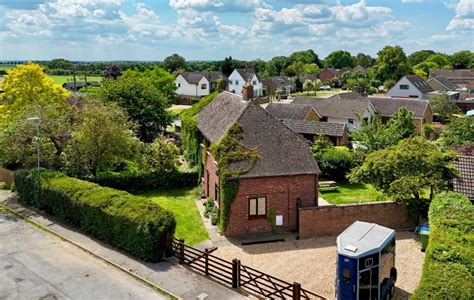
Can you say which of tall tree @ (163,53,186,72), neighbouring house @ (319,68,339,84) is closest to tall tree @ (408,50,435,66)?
neighbouring house @ (319,68,339,84)

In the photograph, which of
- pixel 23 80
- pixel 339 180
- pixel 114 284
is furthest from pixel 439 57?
pixel 114 284

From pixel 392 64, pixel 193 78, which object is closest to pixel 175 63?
pixel 193 78

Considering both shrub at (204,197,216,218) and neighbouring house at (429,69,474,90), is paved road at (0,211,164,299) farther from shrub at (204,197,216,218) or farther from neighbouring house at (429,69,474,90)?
neighbouring house at (429,69,474,90)

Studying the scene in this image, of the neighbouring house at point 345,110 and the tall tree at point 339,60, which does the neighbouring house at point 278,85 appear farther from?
the tall tree at point 339,60

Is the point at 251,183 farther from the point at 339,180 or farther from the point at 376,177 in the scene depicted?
the point at 339,180

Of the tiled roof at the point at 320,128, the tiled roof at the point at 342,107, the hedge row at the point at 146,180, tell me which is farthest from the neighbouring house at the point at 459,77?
the hedge row at the point at 146,180

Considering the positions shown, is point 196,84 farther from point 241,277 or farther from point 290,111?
point 241,277
